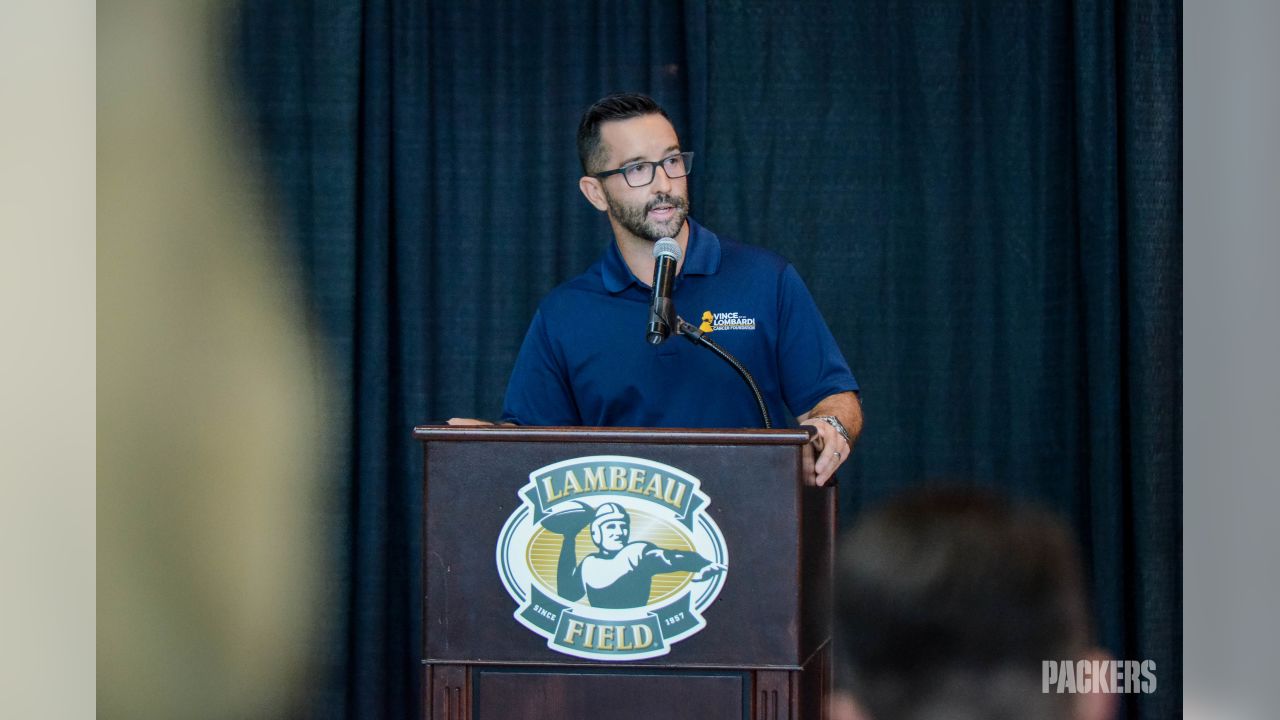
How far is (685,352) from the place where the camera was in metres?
2.63

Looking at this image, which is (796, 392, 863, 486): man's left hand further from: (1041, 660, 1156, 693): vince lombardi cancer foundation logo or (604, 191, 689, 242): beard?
(1041, 660, 1156, 693): vince lombardi cancer foundation logo

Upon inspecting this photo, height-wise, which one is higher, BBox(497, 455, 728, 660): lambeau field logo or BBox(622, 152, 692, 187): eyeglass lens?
BBox(622, 152, 692, 187): eyeglass lens

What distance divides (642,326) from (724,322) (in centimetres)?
17

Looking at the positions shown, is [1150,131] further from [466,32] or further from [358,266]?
[358,266]

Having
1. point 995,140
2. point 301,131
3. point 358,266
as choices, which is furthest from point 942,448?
point 301,131

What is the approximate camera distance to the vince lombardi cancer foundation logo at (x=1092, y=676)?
11.2 feet

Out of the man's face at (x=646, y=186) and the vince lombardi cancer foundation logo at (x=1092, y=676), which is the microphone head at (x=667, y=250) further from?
the vince lombardi cancer foundation logo at (x=1092, y=676)

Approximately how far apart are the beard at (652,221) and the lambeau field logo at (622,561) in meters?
0.83

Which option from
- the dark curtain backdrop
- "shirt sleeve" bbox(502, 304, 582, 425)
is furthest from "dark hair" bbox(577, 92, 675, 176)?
the dark curtain backdrop

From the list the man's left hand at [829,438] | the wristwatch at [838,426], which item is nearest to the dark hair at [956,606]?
the man's left hand at [829,438]

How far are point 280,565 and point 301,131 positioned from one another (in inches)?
46.6

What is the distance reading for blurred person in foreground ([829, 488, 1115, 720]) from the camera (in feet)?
11.4

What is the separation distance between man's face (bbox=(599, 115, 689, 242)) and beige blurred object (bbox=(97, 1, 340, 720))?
1.30 metres

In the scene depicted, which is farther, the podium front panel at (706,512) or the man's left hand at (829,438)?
the man's left hand at (829,438)
